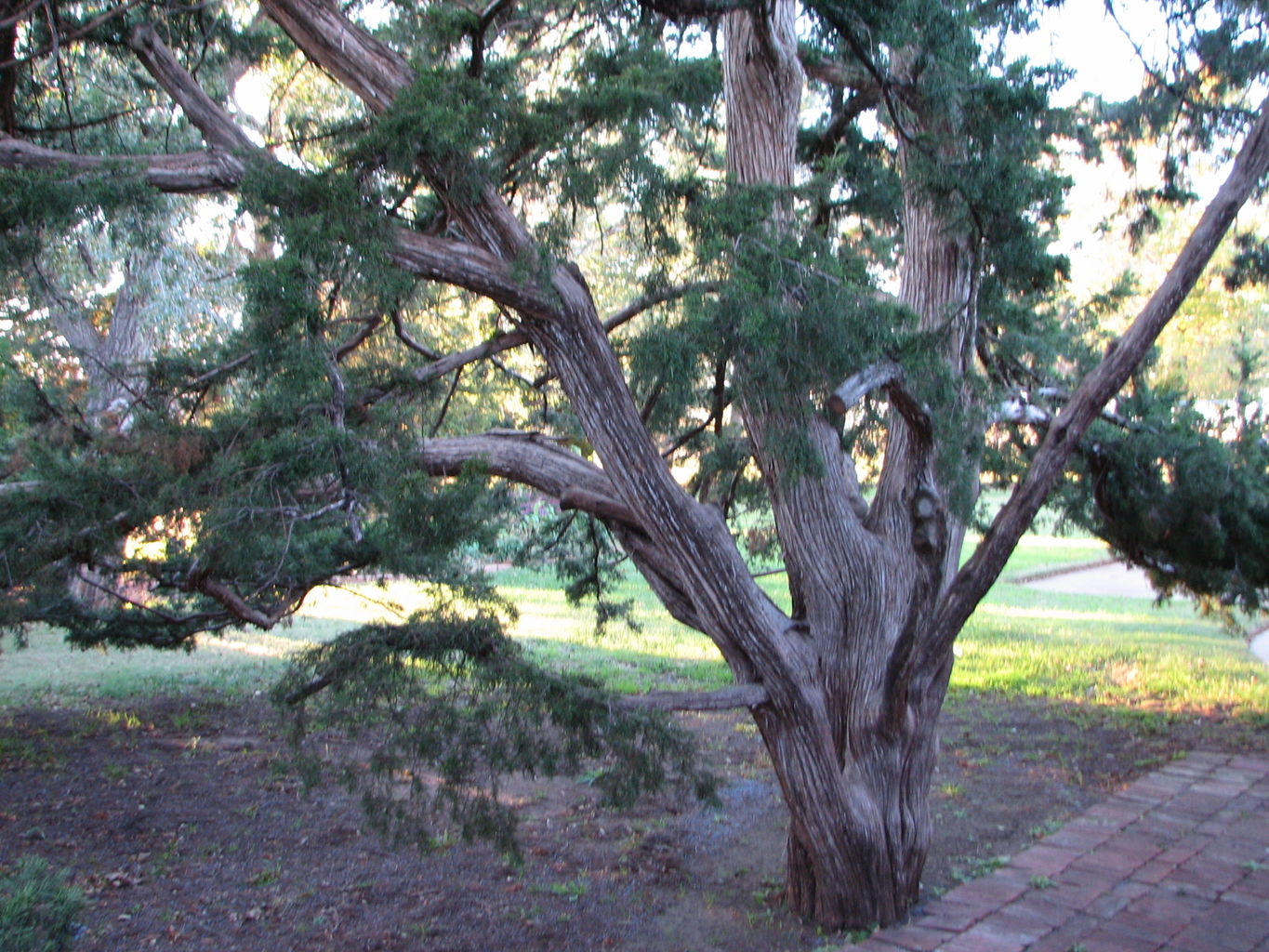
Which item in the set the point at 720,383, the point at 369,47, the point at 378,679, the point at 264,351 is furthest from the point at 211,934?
the point at 369,47

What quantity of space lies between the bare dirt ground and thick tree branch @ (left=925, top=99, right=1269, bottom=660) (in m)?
2.07

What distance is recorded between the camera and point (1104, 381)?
562 centimetres

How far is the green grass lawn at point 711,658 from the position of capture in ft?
39.6

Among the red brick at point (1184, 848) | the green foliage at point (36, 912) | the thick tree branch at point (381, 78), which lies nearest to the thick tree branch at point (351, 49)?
the thick tree branch at point (381, 78)

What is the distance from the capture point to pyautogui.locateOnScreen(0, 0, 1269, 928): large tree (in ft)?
15.8

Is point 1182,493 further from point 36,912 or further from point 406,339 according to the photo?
point 36,912

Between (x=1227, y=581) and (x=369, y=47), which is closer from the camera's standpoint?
(x=369, y=47)

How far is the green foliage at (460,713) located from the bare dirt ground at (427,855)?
3.51 feet

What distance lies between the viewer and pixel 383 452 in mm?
5047

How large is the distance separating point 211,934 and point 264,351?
331 cm

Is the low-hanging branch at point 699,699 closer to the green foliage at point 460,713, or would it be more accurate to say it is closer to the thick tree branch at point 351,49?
the green foliage at point 460,713

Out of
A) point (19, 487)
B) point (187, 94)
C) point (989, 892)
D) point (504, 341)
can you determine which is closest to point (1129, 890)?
point (989, 892)

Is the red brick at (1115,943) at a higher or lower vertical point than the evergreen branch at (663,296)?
lower

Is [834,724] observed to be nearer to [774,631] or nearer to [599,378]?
[774,631]
